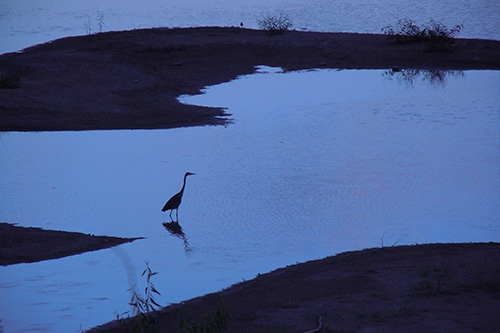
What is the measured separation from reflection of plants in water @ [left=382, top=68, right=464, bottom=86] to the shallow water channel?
261 centimetres

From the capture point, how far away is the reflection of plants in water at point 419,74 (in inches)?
949

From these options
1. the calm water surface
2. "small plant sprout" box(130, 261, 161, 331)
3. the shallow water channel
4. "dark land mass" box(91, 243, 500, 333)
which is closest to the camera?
"small plant sprout" box(130, 261, 161, 331)

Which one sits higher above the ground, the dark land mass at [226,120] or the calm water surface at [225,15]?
the calm water surface at [225,15]

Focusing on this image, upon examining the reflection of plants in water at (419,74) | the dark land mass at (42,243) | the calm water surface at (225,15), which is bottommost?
the dark land mass at (42,243)

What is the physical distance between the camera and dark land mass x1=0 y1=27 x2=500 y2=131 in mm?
19266

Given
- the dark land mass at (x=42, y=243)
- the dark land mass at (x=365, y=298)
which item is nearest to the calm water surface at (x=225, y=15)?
the dark land mass at (x=42, y=243)

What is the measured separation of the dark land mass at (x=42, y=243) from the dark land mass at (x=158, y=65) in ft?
26.6

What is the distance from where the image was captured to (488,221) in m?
11.1

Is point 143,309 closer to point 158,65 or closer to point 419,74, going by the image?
point 158,65

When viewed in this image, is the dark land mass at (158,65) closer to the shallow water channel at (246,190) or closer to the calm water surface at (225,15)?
the shallow water channel at (246,190)

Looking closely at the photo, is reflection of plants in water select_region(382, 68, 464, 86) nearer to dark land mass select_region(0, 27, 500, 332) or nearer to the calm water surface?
dark land mass select_region(0, 27, 500, 332)

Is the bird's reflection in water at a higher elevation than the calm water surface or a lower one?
lower

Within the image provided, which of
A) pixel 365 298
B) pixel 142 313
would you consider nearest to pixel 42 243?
pixel 142 313

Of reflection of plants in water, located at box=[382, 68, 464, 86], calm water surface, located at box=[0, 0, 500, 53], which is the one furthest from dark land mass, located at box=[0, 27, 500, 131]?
calm water surface, located at box=[0, 0, 500, 53]
